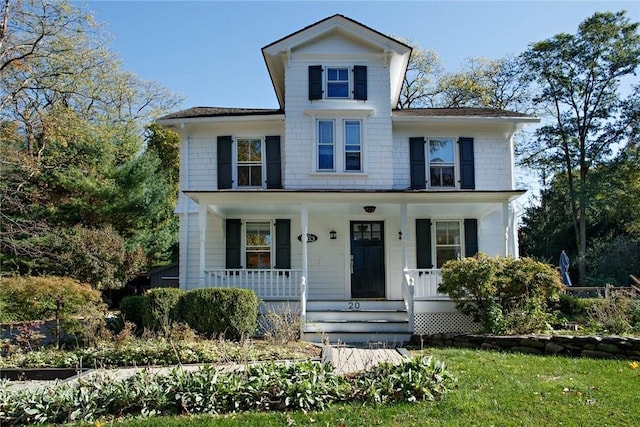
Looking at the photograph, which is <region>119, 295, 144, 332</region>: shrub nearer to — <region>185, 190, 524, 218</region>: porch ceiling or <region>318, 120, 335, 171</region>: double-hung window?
<region>185, 190, 524, 218</region>: porch ceiling

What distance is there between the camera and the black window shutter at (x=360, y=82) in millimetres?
15047

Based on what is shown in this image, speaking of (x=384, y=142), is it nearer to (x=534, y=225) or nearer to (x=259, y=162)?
(x=259, y=162)

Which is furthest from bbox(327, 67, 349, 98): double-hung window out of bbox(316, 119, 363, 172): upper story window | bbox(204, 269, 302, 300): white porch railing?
bbox(204, 269, 302, 300): white porch railing

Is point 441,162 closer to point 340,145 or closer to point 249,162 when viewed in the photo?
point 340,145

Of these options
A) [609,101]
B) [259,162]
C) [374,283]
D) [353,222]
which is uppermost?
[609,101]

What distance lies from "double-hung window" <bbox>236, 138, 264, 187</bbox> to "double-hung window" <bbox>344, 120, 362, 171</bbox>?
262cm

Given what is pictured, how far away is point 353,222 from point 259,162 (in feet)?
11.1

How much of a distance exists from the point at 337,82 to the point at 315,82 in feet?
2.20

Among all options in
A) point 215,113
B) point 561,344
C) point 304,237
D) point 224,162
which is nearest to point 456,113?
point 304,237

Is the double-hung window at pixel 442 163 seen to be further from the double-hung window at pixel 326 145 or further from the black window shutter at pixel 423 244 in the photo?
the double-hung window at pixel 326 145

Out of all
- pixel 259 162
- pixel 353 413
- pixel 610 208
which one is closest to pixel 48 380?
pixel 353 413

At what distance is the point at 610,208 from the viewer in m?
25.3

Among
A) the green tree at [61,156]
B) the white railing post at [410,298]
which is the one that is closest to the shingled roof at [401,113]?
the white railing post at [410,298]

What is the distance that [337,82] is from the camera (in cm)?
1520
